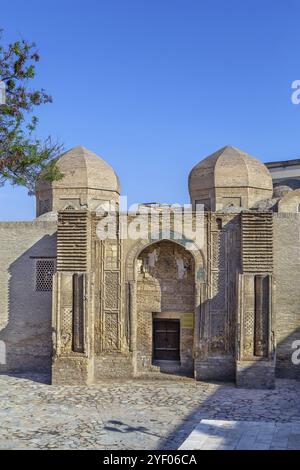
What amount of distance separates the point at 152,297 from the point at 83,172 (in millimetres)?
7416

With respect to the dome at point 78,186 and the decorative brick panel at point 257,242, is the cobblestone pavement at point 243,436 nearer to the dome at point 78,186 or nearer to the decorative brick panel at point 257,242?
the decorative brick panel at point 257,242

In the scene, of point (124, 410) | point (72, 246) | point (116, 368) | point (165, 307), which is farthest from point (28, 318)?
point (124, 410)

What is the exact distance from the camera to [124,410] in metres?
11.8

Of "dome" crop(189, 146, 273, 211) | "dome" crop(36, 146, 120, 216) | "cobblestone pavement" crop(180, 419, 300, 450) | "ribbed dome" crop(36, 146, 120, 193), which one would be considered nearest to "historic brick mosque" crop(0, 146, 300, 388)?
"cobblestone pavement" crop(180, 419, 300, 450)

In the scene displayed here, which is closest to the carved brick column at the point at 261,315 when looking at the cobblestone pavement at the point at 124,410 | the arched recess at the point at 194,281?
the cobblestone pavement at the point at 124,410

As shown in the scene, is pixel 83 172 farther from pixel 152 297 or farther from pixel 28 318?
pixel 152 297

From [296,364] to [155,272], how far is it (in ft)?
15.5

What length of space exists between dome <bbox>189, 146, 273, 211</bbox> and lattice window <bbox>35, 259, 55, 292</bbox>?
774 centimetres

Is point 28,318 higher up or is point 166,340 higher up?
point 28,318

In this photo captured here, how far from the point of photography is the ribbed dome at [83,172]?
20.8 m

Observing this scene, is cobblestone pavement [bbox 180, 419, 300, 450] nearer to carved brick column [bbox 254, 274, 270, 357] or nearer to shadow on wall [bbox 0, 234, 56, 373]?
carved brick column [bbox 254, 274, 270, 357]

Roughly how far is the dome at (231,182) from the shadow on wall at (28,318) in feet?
25.7

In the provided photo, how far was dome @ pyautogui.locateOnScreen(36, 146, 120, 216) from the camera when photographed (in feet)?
68.2
